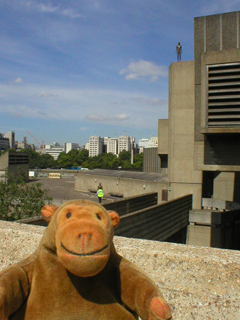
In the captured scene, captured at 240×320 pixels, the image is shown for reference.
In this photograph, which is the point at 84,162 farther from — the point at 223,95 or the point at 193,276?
the point at 193,276

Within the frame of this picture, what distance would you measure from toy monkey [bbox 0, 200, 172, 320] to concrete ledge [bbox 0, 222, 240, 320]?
0.92 m


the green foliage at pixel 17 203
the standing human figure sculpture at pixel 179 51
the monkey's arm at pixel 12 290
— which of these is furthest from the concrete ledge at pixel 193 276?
the standing human figure sculpture at pixel 179 51

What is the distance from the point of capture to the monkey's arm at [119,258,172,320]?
6.91 feet

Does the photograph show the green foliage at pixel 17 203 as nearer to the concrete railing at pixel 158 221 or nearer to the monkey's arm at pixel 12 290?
the concrete railing at pixel 158 221

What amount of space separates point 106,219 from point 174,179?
44.0ft

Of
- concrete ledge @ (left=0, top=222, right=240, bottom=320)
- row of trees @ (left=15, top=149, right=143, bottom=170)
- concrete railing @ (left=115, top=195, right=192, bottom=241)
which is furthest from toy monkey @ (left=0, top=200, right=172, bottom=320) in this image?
row of trees @ (left=15, top=149, right=143, bottom=170)

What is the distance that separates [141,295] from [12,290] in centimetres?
90

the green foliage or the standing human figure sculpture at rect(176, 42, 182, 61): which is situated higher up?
the standing human figure sculpture at rect(176, 42, 182, 61)

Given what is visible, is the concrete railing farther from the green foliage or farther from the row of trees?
the row of trees

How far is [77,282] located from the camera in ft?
7.70

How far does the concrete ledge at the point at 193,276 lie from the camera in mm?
3008

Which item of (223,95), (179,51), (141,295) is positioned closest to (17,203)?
(223,95)

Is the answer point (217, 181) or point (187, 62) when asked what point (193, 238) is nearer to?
point (217, 181)

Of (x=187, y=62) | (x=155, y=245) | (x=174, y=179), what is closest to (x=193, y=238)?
(x=174, y=179)
